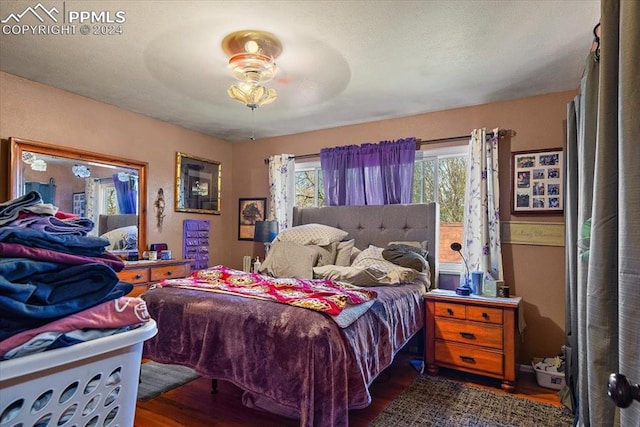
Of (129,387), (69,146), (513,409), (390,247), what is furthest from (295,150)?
(129,387)

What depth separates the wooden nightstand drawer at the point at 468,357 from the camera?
8.93 feet

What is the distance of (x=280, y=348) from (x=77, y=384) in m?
1.30

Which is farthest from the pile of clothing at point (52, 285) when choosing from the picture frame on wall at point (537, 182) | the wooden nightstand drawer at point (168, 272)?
the picture frame on wall at point (537, 182)

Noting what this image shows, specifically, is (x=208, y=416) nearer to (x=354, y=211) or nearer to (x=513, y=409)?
(x=513, y=409)

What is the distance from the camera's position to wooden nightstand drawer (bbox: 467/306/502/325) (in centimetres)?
274

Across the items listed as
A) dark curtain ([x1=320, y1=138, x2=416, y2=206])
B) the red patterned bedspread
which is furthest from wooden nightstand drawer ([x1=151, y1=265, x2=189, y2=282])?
dark curtain ([x1=320, y1=138, x2=416, y2=206])

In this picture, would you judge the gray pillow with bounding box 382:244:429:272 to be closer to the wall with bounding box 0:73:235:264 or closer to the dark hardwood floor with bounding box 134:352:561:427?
the dark hardwood floor with bounding box 134:352:561:427

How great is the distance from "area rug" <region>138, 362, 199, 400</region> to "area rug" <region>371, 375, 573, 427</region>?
1.52 m

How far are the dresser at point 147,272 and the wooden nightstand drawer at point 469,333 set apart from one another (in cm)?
269

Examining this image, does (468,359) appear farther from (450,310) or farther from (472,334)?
(450,310)

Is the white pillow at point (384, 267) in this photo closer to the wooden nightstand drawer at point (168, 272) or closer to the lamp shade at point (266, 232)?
the lamp shade at point (266, 232)

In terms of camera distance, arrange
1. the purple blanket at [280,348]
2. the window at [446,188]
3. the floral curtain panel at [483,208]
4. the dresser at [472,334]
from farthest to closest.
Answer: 1. the window at [446,188]
2. the floral curtain panel at [483,208]
3. the dresser at [472,334]
4. the purple blanket at [280,348]

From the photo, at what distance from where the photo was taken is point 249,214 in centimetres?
491

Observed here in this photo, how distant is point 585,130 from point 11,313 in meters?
2.08
